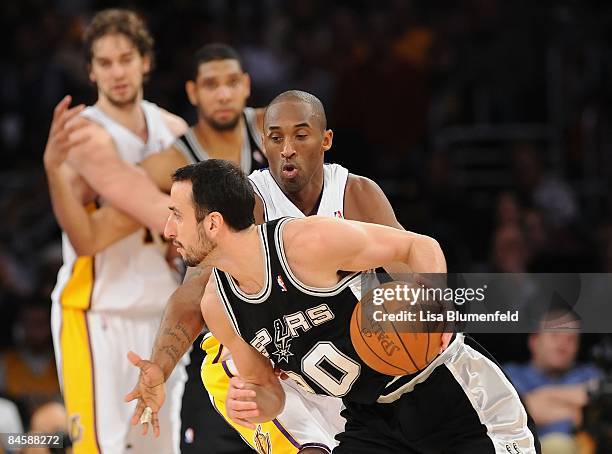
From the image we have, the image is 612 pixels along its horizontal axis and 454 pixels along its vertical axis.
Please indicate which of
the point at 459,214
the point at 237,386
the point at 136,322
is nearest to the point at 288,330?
the point at 237,386

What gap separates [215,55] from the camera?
18.6 ft

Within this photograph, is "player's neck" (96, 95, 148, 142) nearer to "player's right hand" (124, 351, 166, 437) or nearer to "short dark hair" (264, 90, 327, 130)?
"short dark hair" (264, 90, 327, 130)

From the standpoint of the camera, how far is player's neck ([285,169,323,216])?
4555mm

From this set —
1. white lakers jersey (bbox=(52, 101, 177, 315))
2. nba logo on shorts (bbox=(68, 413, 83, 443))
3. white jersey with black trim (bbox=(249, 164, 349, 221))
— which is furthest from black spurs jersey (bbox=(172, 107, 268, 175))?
nba logo on shorts (bbox=(68, 413, 83, 443))

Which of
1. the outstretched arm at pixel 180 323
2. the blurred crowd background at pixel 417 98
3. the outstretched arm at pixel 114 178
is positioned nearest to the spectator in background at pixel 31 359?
the blurred crowd background at pixel 417 98

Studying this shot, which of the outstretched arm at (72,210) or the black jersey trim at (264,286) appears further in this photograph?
the outstretched arm at (72,210)

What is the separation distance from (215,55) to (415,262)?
2.11m

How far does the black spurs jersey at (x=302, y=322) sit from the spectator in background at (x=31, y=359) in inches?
129

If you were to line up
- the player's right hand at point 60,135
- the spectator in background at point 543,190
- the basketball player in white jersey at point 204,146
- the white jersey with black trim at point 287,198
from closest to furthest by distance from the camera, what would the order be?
1. the white jersey with black trim at point 287,198
2. the player's right hand at point 60,135
3. the basketball player in white jersey at point 204,146
4. the spectator in background at point 543,190

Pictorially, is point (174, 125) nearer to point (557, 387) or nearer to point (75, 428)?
point (75, 428)

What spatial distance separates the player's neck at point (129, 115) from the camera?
19.0 feet

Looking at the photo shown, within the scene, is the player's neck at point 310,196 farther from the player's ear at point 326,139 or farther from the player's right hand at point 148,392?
the player's right hand at point 148,392

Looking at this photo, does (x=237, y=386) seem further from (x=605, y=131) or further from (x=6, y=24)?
(x=6, y=24)

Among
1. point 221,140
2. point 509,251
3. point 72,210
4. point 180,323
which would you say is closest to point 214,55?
point 221,140
